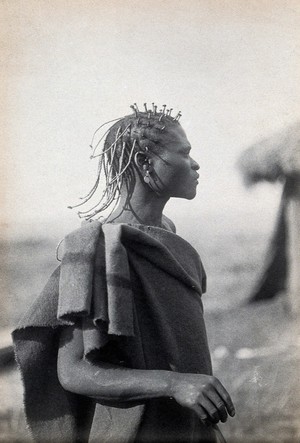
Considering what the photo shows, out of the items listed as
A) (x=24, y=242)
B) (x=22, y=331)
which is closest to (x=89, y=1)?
(x=24, y=242)

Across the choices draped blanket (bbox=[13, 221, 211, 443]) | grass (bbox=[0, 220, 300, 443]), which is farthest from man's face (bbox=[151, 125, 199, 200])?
grass (bbox=[0, 220, 300, 443])

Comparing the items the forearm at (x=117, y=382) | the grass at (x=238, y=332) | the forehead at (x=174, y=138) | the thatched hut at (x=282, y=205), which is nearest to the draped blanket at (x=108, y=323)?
the forearm at (x=117, y=382)

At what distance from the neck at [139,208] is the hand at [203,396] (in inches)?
21.2

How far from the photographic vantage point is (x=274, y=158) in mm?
3727

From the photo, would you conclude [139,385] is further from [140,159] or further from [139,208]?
[140,159]

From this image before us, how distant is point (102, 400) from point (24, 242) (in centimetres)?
121

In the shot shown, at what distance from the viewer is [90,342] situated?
2.41m

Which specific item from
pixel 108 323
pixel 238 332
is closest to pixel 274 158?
pixel 238 332

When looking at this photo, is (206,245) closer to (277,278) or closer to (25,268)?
(277,278)

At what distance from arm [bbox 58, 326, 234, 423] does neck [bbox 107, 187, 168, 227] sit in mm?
411

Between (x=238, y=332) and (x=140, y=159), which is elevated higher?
(x=140, y=159)

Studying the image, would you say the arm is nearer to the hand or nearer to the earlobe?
the hand

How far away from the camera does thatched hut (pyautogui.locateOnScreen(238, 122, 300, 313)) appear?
3.63 metres

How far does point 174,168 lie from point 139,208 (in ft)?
0.52
